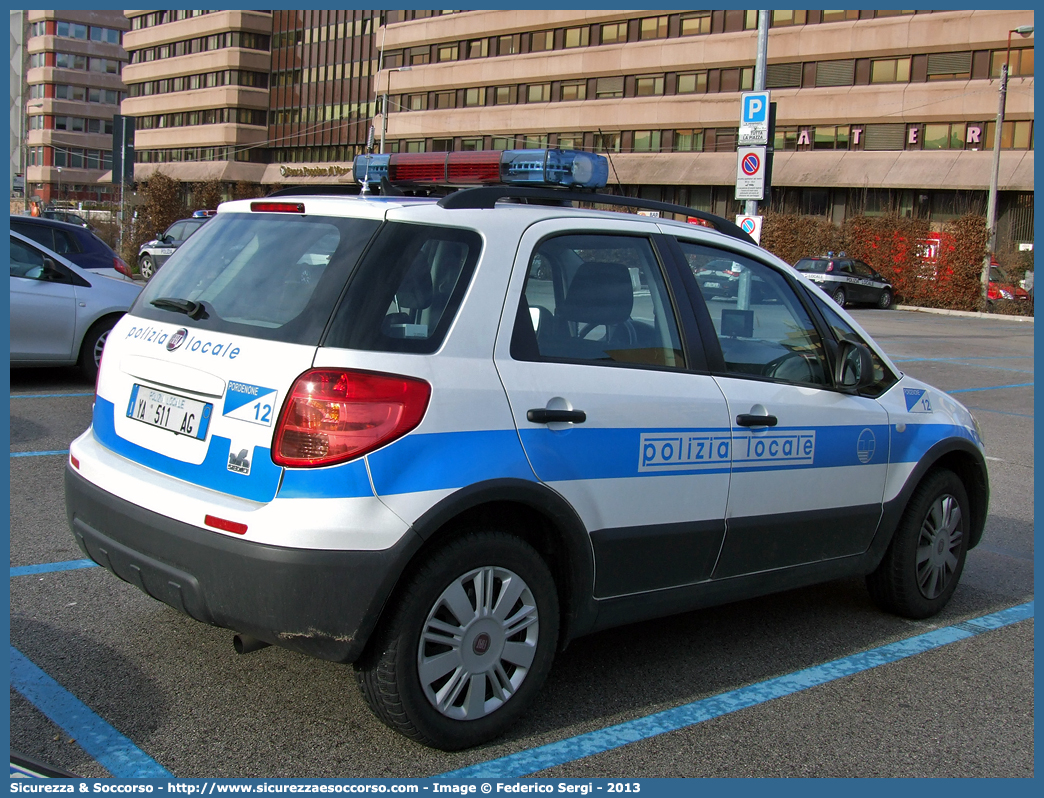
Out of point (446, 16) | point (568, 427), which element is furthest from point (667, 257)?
point (446, 16)

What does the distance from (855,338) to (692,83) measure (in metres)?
56.7

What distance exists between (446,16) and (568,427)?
6983 centimetres

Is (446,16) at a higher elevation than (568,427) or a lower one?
higher

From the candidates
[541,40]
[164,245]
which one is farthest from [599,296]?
[541,40]

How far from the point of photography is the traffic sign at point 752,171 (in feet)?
48.6

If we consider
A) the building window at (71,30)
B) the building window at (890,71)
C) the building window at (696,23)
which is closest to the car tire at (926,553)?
the building window at (890,71)

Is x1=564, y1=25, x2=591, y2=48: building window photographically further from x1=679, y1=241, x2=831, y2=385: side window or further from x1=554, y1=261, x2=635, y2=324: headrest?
x1=554, y1=261, x2=635, y2=324: headrest

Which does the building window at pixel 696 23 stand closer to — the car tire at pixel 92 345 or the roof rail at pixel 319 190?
the car tire at pixel 92 345

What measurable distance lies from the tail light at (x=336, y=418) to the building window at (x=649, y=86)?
59.5 meters

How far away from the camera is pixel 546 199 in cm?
386

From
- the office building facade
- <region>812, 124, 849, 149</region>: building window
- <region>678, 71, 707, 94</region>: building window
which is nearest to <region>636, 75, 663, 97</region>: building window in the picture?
<region>678, 71, 707, 94</region>: building window

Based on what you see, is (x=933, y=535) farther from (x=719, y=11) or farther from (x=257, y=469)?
(x=719, y=11)

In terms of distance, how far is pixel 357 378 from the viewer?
3.09 meters

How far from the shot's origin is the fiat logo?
3509mm
